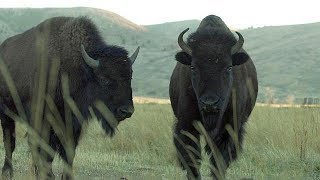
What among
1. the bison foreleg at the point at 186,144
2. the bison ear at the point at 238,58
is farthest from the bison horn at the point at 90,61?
the bison ear at the point at 238,58

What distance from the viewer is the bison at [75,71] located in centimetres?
726

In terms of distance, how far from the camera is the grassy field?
28.6ft

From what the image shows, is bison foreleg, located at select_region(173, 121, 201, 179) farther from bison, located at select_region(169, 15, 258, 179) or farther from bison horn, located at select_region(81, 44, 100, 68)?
bison horn, located at select_region(81, 44, 100, 68)

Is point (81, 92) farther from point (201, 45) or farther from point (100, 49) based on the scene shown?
point (201, 45)

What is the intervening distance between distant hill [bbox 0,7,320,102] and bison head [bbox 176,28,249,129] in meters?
40.4

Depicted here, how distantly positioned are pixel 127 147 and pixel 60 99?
384cm

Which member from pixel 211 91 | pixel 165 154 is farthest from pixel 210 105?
pixel 165 154

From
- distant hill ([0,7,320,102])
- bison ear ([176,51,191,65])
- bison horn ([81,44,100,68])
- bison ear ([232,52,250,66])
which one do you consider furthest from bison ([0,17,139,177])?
distant hill ([0,7,320,102])

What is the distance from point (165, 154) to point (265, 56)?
66.5m

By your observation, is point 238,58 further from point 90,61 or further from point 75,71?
point 75,71

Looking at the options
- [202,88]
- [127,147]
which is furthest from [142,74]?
[202,88]

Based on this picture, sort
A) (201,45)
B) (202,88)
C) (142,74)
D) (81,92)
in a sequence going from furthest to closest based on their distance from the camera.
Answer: (142,74) < (81,92) < (201,45) < (202,88)

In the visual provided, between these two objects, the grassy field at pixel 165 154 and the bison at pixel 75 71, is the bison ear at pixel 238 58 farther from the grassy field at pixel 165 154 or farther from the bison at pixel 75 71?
the grassy field at pixel 165 154

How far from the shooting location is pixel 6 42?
30.5ft
